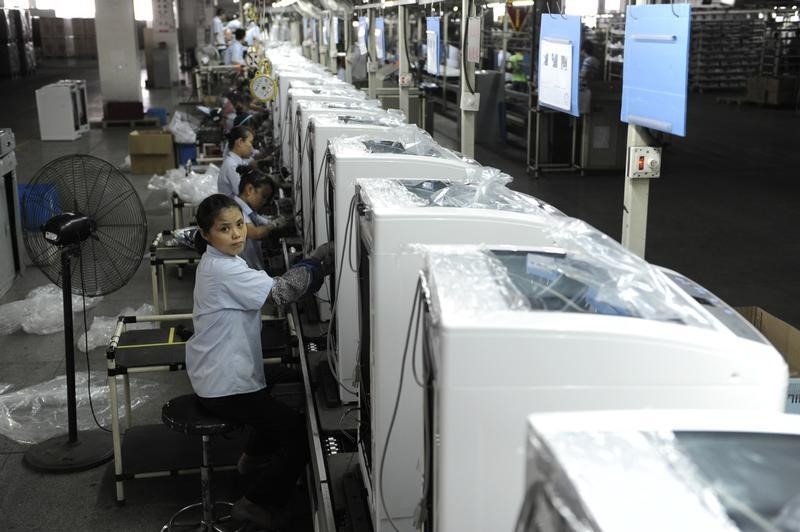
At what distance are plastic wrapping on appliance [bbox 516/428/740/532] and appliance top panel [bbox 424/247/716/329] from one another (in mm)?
402

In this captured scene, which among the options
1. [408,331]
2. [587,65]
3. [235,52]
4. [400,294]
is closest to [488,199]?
[400,294]

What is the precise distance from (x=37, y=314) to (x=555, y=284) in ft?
17.1

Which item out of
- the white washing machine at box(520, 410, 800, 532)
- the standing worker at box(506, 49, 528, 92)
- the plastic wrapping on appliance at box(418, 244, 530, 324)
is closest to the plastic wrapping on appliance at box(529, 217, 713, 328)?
the plastic wrapping on appliance at box(418, 244, 530, 324)

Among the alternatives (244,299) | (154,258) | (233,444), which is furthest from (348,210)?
(154,258)

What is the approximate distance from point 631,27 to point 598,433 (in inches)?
92.6

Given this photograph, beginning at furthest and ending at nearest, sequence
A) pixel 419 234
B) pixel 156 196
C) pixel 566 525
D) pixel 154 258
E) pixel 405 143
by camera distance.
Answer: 1. pixel 156 196
2. pixel 154 258
3. pixel 405 143
4. pixel 419 234
5. pixel 566 525

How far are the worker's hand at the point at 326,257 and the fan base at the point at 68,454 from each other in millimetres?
1753

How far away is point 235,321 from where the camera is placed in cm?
316

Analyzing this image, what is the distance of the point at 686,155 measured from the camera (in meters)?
13.2

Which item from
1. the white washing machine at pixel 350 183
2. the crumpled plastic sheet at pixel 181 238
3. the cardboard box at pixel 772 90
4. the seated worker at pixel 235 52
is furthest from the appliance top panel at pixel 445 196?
the cardboard box at pixel 772 90

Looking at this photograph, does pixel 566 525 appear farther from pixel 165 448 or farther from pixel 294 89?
pixel 294 89

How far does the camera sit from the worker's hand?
3.28m

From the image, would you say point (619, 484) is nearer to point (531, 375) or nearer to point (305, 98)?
point (531, 375)

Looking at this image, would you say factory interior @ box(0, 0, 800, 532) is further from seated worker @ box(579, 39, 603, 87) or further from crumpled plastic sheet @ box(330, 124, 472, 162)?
seated worker @ box(579, 39, 603, 87)
